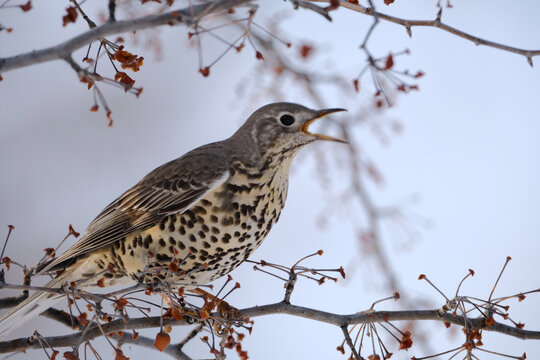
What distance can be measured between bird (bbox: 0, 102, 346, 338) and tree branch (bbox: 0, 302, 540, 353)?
45 centimetres

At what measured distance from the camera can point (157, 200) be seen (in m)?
3.86

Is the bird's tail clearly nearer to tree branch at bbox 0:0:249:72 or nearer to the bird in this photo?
the bird

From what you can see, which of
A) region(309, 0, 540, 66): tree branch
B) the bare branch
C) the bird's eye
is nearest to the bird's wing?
the bird's eye

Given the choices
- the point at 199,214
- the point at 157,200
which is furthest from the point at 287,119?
the point at 157,200

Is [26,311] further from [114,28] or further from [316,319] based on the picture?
[114,28]

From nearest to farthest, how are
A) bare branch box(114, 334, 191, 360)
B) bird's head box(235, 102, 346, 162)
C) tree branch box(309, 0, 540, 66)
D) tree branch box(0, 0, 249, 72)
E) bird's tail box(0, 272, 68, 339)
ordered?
tree branch box(0, 0, 249, 72)
tree branch box(309, 0, 540, 66)
bare branch box(114, 334, 191, 360)
bird's tail box(0, 272, 68, 339)
bird's head box(235, 102, 346, 162)

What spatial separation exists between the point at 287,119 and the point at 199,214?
0.85 m

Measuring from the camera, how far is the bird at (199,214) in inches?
140

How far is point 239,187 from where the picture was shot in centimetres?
372

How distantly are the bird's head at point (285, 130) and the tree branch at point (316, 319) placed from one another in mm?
1223

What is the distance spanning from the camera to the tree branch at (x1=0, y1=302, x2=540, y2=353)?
2756mm

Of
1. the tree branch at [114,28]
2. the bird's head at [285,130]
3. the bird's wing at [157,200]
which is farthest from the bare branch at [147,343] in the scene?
the tree branch at [114,28]

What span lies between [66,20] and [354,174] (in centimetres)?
320

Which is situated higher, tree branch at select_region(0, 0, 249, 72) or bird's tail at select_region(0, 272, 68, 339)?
tree branch at select_region(0, 0, 249, 72)
